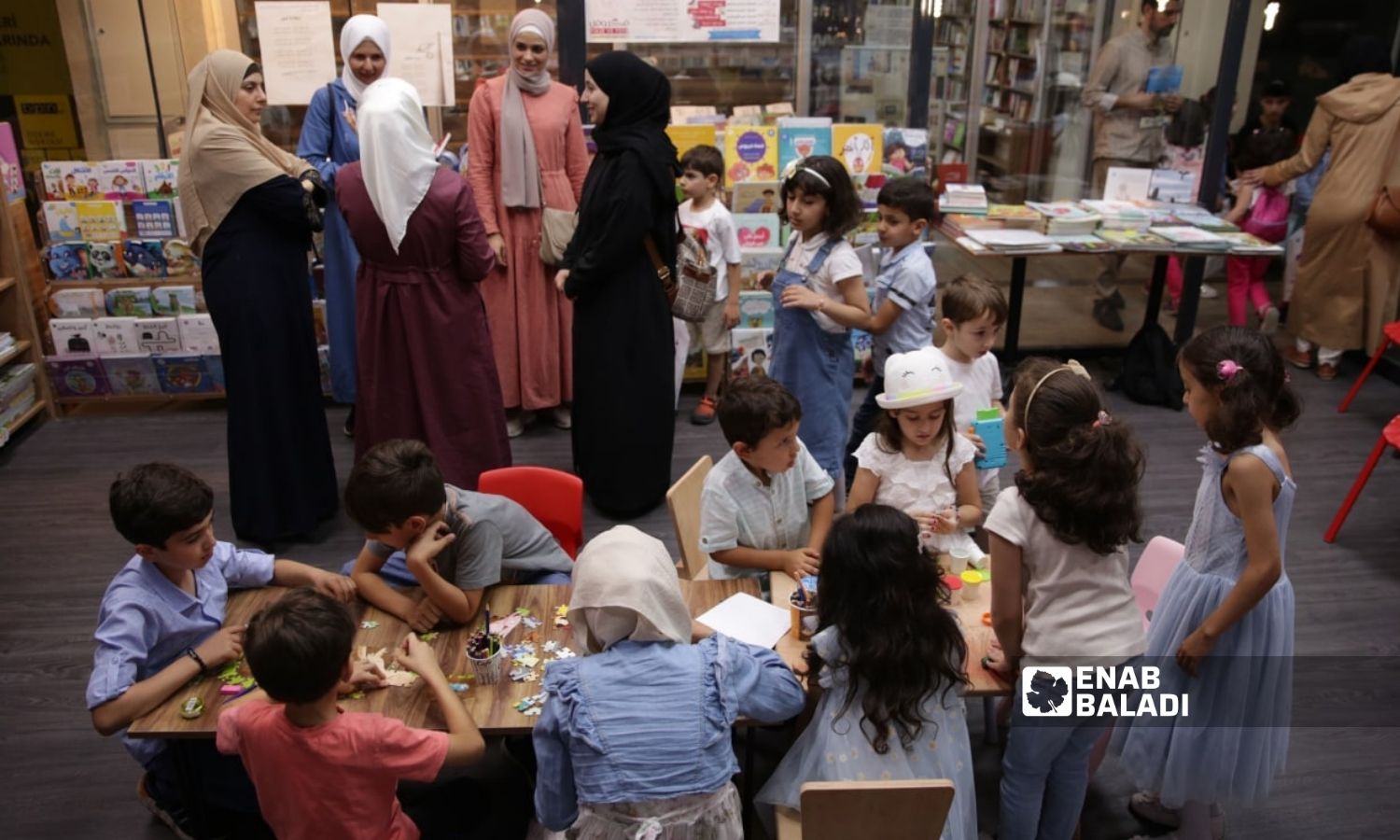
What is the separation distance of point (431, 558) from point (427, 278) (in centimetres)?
171

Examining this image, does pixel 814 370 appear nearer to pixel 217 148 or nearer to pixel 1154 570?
pixel 1154 570

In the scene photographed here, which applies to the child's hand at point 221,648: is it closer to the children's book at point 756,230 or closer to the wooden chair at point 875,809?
the wooden chair at point 875,809

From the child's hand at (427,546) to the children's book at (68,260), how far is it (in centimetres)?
397

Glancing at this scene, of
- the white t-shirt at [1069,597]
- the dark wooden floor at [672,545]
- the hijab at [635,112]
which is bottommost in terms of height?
the dark wooden floor at [672,545]

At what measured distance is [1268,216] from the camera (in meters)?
6.55

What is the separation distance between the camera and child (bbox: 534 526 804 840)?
2.14m

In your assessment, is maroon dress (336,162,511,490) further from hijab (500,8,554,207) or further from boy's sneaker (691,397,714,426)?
boy's sneaker (691,397,714,426)

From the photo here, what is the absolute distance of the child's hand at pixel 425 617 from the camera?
2.72 metres

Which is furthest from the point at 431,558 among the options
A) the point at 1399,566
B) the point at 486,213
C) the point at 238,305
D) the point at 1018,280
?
the point at 1018,280

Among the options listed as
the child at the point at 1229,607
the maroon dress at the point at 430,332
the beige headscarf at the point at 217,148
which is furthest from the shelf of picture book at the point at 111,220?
the child at the point at 1229,607

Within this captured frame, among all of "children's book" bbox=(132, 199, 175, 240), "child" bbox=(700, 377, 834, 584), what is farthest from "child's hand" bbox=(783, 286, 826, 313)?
"children's book" bbox=(132, 199, 175, 240)

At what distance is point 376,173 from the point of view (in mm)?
3848

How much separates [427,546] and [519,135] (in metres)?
2.90

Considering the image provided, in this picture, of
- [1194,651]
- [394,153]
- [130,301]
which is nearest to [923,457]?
[1194,651]
